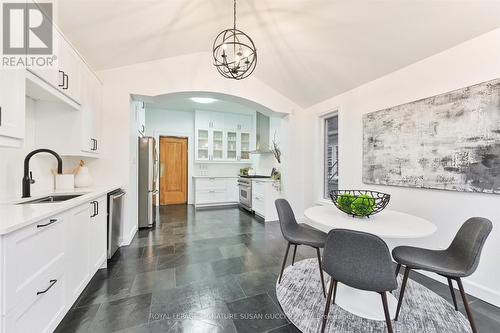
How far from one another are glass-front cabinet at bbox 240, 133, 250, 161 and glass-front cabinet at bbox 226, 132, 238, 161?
0.17m

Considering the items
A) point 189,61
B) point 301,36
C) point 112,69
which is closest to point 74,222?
point 112,69

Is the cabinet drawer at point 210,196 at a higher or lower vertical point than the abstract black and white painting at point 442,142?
lower

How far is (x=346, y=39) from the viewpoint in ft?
7.63

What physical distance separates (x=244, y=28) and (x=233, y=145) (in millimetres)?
3816

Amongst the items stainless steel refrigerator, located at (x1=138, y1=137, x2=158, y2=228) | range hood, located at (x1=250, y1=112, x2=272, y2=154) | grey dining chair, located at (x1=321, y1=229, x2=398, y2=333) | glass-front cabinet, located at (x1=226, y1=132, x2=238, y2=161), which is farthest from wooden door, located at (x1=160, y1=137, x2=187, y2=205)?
grey dining chair, located at (x1=321, y1=229, x2=398, y2=333)

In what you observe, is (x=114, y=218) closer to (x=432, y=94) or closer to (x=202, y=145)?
(x=202, y=145)

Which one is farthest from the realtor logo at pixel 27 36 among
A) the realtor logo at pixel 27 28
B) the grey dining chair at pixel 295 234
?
the grey dining chair at pixel 295 234

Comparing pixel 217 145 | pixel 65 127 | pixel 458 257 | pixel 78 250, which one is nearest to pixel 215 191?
pixel 217 145

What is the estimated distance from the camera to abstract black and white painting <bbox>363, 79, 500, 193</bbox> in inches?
68.7

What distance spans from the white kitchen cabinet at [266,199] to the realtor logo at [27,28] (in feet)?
12.0

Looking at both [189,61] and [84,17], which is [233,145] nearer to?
[189,61]

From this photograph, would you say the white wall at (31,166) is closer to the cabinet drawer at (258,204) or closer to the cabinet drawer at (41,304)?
the cabinet drawer at (41,304)

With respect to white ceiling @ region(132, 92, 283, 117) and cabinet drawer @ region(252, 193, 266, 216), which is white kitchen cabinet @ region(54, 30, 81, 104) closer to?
white ceiling @ region(132, 92, 283, 117)

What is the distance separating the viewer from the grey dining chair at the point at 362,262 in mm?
1161
